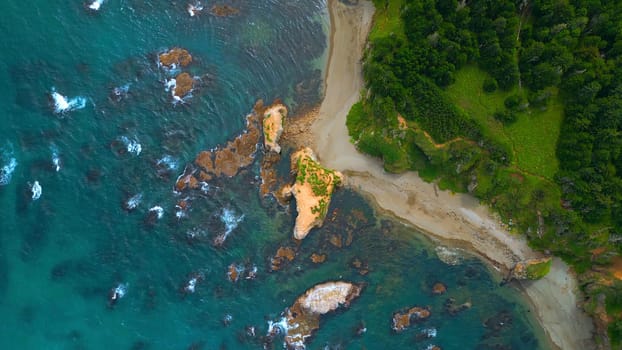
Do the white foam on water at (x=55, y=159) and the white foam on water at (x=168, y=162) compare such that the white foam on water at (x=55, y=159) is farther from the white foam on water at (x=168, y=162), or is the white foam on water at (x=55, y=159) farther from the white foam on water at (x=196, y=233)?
the white foam on water at (x=196, y=233)

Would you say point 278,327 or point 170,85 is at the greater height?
point 170,85

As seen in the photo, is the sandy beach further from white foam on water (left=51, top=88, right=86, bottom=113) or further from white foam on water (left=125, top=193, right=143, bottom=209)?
white foam on water (left=51, top=88, right=86, bottom=113)

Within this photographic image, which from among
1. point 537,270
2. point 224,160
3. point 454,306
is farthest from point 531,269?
point 224,160

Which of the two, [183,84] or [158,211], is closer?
[158,211]

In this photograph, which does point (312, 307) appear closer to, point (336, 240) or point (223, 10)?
point (336, 240)

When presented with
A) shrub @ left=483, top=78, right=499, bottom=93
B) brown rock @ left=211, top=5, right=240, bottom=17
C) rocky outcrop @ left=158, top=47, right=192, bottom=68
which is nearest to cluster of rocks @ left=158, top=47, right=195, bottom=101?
rocky outcrop @ left=158, top=47, right=192, bottom=68

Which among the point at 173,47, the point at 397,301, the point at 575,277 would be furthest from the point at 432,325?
the point at 173,47

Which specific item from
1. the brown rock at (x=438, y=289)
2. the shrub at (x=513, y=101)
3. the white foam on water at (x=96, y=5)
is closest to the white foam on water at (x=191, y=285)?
the brown rock at (x=438, y=289)
